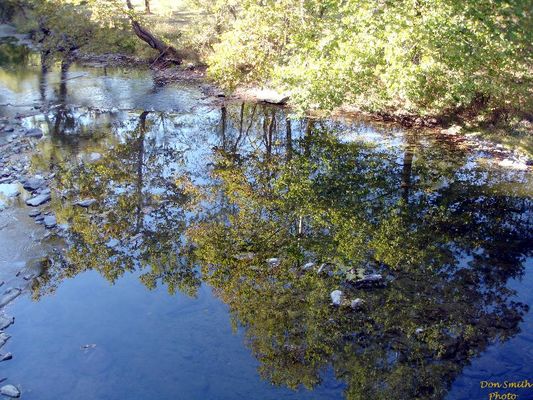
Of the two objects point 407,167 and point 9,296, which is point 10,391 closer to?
point 9,296

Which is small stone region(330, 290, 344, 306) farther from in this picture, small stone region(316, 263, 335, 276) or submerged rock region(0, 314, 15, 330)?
submerged rock region(0, 314, 15, 330)

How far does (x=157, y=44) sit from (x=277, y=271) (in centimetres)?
2415

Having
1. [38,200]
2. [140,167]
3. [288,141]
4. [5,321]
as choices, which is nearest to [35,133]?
[140,167]

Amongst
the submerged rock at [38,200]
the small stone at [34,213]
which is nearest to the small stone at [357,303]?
the small stone at [34,213]

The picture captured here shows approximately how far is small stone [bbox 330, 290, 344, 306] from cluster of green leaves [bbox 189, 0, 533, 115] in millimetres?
7258

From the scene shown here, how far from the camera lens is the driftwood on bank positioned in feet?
97.1

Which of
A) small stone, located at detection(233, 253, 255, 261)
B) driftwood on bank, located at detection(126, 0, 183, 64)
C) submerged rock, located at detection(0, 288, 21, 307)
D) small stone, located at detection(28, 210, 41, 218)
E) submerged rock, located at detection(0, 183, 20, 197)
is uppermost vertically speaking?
driftwood on bank, located at detection(126, 0, 183, 64)

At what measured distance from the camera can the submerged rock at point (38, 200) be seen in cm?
1257

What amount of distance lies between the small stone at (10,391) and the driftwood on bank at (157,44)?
82.6 ft

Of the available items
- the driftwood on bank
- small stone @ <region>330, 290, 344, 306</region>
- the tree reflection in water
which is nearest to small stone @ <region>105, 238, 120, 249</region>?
the tree reflection in water

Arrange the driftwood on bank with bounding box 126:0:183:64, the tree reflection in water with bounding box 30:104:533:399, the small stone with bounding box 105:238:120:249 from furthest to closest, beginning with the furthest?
the driftwood on bank with bounding box 126:0:183:64
the small stone with bounding box 105:238:120:249
the tree reflection in water with bounding box 30:104:533:399

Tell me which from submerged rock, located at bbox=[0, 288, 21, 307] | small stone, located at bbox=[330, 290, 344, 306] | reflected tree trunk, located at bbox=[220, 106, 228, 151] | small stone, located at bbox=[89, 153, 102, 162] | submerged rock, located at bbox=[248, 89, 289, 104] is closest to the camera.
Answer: small stone, located at bbox=[330, 290, 344, 306]

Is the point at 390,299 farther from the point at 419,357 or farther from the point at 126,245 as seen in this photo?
the point at 126,245

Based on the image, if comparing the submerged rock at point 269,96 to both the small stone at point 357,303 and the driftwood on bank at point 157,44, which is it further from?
the small stone at point 357,303
